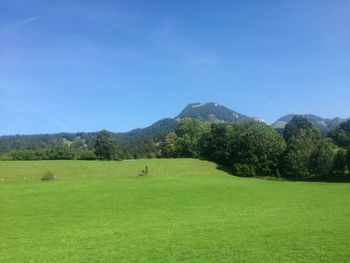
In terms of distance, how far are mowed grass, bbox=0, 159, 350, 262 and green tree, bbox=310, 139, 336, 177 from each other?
31.6 metres

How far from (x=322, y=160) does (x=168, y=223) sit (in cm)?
6790

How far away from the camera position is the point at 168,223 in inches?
1411

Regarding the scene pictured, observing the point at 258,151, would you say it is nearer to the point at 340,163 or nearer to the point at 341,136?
the point at 340,163

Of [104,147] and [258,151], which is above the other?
[104,147]

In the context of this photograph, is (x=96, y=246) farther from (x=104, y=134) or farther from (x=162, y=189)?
(x=104, y=134)

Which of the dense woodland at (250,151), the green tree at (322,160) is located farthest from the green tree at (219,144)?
the green tree at (322,160)

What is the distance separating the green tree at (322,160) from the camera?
94625 mm

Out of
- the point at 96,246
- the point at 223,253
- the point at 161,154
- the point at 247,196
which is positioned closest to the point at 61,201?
the point at 247,196

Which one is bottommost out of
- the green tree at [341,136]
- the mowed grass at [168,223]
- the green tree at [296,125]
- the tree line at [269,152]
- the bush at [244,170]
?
the mowed grass at [168,223]

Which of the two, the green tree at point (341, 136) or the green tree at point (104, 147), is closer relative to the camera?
the green tree at point (104, 147)

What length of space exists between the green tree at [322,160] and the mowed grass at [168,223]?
3157 cm

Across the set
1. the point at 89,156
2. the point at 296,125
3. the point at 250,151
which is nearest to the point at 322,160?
the point at 250,151

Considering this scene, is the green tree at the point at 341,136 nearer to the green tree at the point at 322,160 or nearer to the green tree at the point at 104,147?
the green tree at the point at 322,160

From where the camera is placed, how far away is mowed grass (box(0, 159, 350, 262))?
2344 cm
